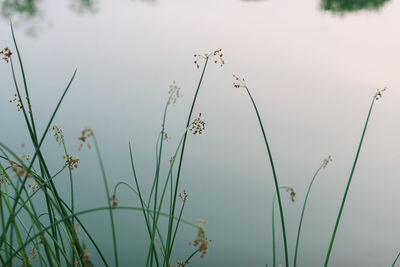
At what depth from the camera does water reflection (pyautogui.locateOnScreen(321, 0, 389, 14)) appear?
234 inches

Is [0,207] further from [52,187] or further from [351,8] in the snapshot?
[351,8]

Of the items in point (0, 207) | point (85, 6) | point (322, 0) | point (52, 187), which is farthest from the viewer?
point (322, 0)

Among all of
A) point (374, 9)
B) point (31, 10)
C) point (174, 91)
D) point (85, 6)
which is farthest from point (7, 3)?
point (174, 91)

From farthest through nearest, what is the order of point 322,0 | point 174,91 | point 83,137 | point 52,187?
A: point 322,0 → point 174,91 → point 52,187 → point 83,137

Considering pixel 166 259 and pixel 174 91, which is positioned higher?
pixel 174 91

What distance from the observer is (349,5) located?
20.7 ft

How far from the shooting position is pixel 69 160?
3.11 feet

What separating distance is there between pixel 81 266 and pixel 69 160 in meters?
0.22

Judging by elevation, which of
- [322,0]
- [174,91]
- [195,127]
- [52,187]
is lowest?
[52,187]

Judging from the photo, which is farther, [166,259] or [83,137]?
[166,259]

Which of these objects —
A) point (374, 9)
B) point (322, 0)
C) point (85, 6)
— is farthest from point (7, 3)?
point (374, 9)

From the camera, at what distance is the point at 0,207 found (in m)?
0.72

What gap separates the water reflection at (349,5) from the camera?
5.93m

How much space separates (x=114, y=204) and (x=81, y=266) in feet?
1.52
